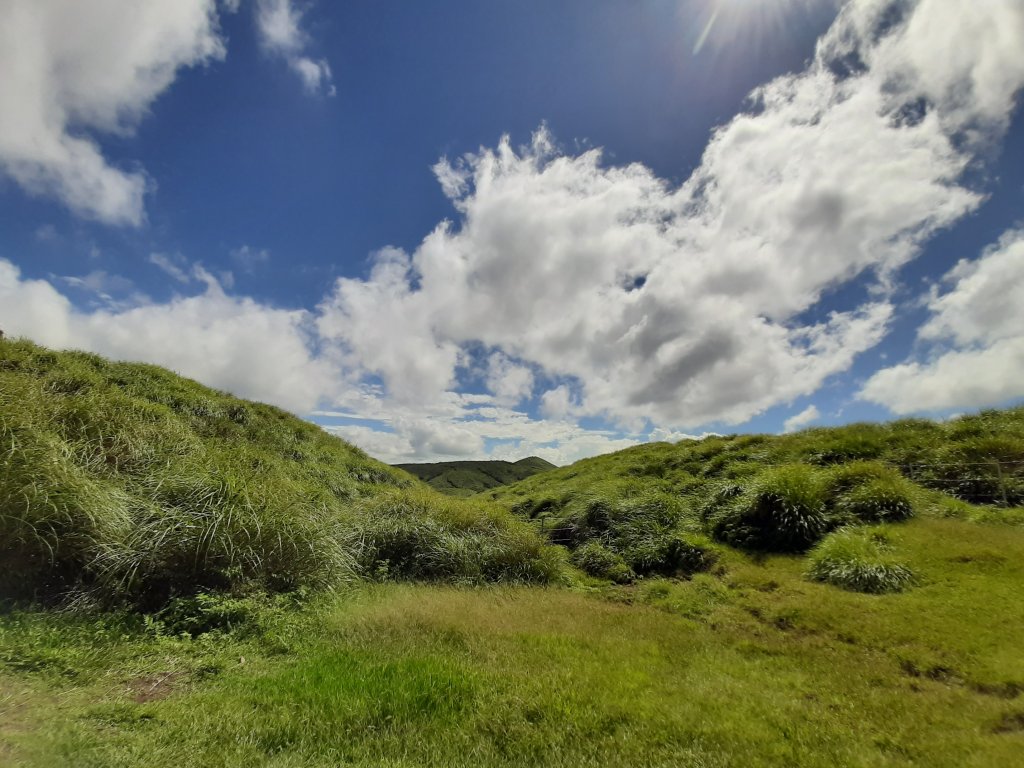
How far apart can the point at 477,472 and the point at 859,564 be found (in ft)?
527

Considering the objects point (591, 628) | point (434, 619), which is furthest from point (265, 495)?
point (591, 628)

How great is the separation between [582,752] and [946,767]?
3.01 m

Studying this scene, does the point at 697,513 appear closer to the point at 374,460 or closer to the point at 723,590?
the point at 723,590

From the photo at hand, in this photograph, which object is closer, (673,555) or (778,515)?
(778,515)

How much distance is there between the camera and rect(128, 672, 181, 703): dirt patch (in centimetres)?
533

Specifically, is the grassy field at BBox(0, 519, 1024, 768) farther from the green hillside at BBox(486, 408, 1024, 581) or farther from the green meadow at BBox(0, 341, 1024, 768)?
the green hillside at BBox(486, 408, 1024, 581)

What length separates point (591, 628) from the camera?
26.9ft

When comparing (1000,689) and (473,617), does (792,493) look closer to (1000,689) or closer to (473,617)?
(1000,689)

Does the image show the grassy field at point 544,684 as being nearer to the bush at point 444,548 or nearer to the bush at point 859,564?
the bush at point 859,564

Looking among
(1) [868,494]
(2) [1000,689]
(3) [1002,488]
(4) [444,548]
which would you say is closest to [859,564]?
(1) [868,494]

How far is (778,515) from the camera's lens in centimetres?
1287

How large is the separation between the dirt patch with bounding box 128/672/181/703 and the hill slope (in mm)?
2373

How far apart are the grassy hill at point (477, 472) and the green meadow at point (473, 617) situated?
13315 cm

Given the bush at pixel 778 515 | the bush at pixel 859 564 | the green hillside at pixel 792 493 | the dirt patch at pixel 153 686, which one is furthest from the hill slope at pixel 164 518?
the bush at pixel 859 564
